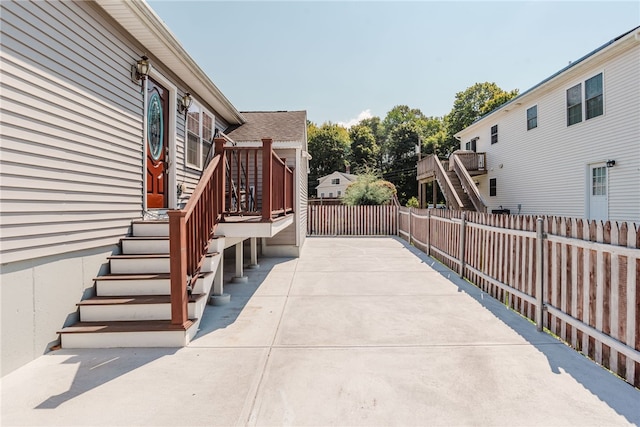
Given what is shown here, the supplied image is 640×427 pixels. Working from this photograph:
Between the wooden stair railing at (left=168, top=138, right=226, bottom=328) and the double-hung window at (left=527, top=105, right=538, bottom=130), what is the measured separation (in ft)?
45.7

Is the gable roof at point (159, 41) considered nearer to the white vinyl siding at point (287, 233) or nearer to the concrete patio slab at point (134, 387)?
the white vinyl siding at point (287, 233)

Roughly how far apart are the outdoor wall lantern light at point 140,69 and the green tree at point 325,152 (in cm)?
3884

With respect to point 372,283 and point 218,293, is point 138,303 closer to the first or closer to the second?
point 218,293

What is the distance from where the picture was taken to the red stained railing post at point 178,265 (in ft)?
10.2

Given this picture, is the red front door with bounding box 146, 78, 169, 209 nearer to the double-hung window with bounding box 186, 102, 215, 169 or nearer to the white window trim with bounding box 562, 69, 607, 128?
the double-hung window with bounding box 186, 102, 215, 169

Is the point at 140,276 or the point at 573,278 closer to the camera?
the point at 573,278

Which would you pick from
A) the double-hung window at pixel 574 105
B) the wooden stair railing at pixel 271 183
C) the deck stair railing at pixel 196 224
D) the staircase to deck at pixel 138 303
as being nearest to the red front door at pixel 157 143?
the staircase to deck at pixel 138 303

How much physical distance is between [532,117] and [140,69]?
14.7 m

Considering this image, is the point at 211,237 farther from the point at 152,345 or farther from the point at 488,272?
the point at 488,272

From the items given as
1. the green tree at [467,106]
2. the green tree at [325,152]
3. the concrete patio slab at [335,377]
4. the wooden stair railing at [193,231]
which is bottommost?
the concrete patio slab at [335,377]

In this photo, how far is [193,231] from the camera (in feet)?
11.5

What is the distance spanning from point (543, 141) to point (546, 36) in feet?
12.8

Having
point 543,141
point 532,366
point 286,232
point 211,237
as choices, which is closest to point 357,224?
point 286,232

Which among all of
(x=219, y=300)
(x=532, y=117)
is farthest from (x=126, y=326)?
(x=532, y=117)
